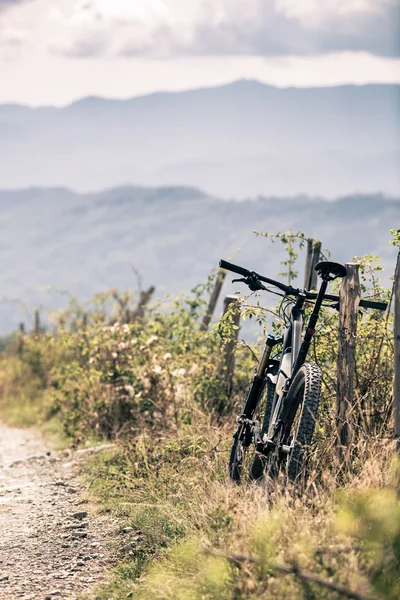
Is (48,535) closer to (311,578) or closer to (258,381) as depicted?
(258,381)

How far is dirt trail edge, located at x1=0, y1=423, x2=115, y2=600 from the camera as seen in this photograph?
5.26 metres

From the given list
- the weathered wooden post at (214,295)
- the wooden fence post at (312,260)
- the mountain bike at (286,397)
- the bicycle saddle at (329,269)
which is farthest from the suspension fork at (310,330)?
the weathered wooden post at (214,295)

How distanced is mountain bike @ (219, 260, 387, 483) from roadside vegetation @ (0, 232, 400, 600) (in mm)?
199

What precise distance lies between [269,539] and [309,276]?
503 cm

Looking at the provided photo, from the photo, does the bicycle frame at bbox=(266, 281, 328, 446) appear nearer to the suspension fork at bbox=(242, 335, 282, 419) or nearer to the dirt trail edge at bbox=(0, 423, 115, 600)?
the suspension fork at bbox=(242, 335, 282, 419)

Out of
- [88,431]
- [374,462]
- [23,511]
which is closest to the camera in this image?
[374,462]

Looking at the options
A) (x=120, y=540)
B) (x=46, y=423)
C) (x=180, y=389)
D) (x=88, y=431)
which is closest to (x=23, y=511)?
(x=120, y=540)

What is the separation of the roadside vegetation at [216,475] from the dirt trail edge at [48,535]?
0.19 metres

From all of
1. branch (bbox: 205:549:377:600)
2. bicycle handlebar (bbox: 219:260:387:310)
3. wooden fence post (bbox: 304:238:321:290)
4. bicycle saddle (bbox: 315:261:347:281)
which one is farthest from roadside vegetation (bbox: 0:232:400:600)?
bicycle saddle (bbox: 315:261:347:281)

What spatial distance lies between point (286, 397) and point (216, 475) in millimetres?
1040

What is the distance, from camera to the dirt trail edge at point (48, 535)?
5.26 m

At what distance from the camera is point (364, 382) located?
21.2ft

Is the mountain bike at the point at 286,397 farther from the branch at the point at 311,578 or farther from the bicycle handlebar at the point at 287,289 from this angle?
the branch at the point at 311,578

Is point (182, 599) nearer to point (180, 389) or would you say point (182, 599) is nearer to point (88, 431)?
point (180, 389)
